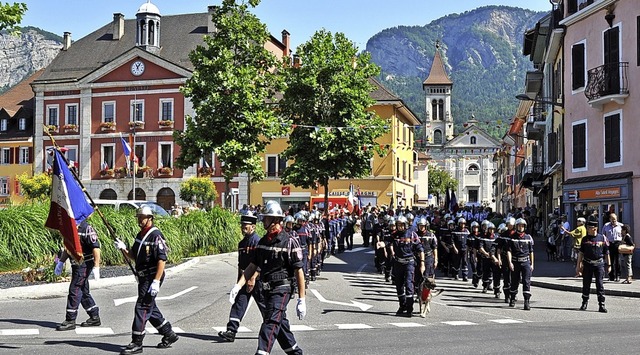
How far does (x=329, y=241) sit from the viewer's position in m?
29.3

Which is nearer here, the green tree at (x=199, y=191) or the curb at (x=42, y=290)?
the curb at (x=42, y=290)

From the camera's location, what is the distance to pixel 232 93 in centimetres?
3597

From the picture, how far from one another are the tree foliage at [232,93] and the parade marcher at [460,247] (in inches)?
606

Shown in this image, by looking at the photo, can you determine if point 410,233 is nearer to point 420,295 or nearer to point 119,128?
point 420,295

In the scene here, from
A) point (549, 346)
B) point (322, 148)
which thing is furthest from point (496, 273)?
point (322, 148)

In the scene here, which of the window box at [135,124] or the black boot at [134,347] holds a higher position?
the window box at [135,124]

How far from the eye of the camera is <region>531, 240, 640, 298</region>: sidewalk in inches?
768

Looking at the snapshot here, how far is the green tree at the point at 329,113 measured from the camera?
38.8m

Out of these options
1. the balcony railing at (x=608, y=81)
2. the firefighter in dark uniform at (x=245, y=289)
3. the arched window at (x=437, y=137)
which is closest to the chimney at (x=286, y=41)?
the balcony railing at (x=608, y=81)

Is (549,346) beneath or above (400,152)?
beneath

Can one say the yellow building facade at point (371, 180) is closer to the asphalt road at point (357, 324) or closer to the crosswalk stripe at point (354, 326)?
the asphalt road at point (357, 324)

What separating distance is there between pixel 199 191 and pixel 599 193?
34.2m

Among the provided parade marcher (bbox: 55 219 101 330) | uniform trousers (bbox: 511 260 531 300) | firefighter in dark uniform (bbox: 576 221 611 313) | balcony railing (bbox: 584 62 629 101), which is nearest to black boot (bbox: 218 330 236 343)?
parade marcher (bbox: 55 219 101 330)

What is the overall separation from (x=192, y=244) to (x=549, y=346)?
17.6 metres
